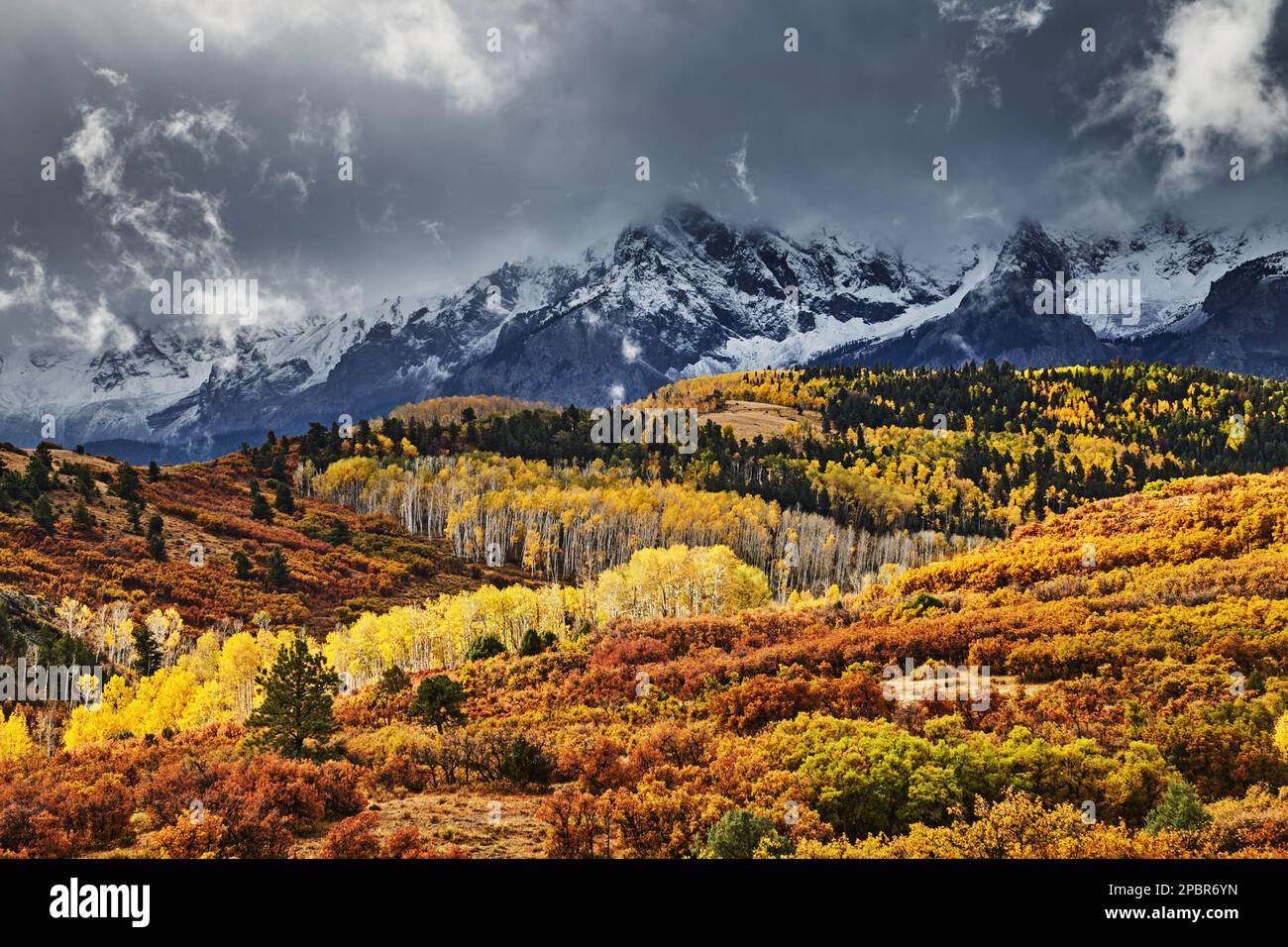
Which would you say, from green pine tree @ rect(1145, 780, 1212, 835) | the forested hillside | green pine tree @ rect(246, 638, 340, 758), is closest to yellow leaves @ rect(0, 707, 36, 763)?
the forested hillside

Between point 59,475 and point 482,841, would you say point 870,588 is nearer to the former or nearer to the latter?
point 482,841

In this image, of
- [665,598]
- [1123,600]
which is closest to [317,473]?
[665,598]

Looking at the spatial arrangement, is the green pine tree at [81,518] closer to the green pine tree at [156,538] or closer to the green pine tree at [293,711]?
the green pine tree at [156,538]

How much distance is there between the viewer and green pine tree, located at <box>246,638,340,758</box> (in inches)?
1225

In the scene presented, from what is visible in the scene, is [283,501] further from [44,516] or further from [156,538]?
[44,516]

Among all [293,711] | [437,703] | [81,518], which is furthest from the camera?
[81,518]

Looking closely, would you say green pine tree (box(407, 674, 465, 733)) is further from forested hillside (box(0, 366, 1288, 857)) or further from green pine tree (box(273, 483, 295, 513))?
green pine tree (box(273, 483, 295, 513))

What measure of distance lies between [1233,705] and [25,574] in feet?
358

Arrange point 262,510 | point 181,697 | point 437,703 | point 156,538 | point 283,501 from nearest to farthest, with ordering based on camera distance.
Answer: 1. point 437,703
2. point 181,697
3. point 156,538
4. point 262,510
5. point 283,501

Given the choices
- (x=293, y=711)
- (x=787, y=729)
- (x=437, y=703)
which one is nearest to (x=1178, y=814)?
(x=787, y=729)

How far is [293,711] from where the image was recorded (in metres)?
31.6

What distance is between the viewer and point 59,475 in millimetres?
136250

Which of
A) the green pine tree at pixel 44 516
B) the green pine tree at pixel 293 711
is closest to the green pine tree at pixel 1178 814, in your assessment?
the green pine tree at pixel 293 711

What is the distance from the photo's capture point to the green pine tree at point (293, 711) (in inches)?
1225
